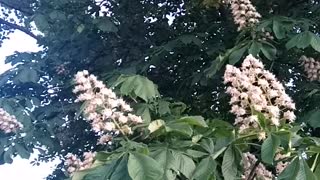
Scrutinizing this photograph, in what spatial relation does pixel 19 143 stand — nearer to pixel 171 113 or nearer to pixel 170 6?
pixel 171 113

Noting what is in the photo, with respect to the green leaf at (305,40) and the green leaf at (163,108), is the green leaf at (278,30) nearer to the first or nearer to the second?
the green leaf at (305,40)

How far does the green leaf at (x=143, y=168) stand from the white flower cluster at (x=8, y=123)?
52.9 inches

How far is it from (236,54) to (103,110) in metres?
0.79

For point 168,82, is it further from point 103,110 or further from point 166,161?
point 166,161

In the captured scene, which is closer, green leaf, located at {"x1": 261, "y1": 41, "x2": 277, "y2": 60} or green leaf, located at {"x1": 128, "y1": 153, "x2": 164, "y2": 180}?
green leaf, located at {"x1": 128, "y1": 153, "x2": 164, "y2": 180}

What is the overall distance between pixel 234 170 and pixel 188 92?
Answer: 5.51ft

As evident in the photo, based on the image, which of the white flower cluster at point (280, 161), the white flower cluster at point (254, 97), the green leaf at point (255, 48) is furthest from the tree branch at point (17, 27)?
the white flower cluster at point (280, 161)

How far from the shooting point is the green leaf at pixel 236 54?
8.71 feet

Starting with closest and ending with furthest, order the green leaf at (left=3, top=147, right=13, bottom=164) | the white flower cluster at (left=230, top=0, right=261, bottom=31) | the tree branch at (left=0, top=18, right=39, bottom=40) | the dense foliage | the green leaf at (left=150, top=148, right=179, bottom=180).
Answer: the green leaf at (left=150, top=148, right=179, bottom=180) → the dense foliage → the white flower cluster at (left=230, top=0, right=261, bottom=31) → the green leaf at (left=3, top=147, right=13, bottom=164) → the tree branch at (left=0, top=18, right=39, bottom=40)

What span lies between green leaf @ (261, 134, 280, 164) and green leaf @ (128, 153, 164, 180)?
33 cm

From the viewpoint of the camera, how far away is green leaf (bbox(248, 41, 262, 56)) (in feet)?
8.78

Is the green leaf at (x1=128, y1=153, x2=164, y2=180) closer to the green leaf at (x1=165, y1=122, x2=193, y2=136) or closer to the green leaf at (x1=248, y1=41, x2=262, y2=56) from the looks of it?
the green leaf at (x1=165, y1=122, x2=193, y2=136)

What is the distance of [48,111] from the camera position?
3590mm

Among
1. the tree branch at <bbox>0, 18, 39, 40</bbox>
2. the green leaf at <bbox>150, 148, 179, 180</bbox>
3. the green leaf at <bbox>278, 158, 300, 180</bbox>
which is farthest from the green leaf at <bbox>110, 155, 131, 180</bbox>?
the tree branch at <bbox>0, 18, 39, 40</bbox>
